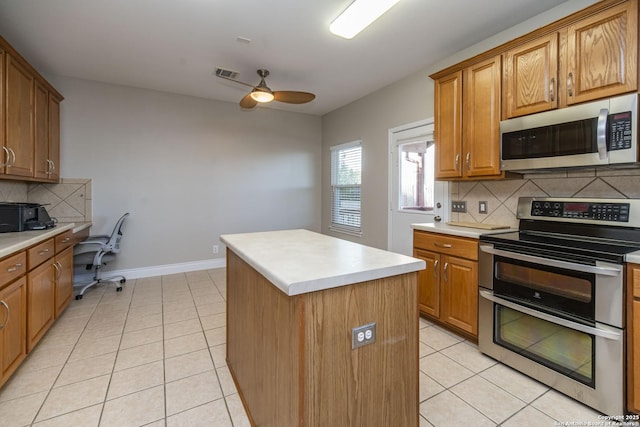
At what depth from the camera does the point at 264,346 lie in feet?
4.32

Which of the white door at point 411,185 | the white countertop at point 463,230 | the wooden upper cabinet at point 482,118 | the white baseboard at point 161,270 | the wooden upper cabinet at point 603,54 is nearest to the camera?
the wooden upper cabinet at point 603,54

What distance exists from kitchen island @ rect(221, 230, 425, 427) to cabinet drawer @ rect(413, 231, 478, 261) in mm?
1240

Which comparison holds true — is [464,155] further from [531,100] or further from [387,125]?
[387,125]

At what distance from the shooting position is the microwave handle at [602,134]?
1771 millimetres

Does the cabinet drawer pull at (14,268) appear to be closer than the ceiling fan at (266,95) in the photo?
Yes

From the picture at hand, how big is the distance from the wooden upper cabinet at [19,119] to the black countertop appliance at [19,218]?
291 millimetres

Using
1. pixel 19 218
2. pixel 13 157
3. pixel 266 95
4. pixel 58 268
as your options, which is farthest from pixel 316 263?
pixel 13 157

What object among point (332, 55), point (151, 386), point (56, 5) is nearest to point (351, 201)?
point (332, 55)

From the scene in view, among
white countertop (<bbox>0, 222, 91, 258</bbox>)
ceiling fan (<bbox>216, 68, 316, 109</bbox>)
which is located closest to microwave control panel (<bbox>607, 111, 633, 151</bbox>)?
ceiling fan (<bbox>216, 68, 316, 109</bbox>)

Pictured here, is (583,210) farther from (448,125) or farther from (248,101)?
(248,101)

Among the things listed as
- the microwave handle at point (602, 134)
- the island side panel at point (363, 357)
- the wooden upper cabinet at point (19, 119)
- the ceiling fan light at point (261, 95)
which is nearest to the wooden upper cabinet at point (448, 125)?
the microwave handle at point (602, 134)

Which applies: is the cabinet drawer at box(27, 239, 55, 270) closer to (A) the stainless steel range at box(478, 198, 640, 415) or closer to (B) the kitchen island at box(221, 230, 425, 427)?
(B) the kitchen island at box(221, 230, 425, 427)

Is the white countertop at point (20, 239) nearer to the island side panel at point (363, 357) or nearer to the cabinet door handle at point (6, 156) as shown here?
the cabinet door handle at point (6, 156)

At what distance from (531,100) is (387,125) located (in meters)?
1.93
